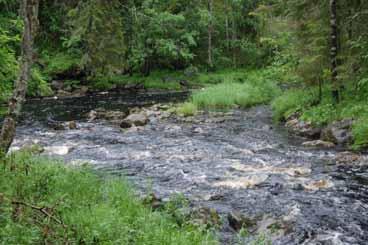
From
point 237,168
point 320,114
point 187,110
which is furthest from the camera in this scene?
point 187,110

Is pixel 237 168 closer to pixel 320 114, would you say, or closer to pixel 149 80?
pixel 320 114

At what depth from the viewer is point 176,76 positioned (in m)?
39.1

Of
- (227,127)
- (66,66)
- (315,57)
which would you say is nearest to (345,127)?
(315,57)

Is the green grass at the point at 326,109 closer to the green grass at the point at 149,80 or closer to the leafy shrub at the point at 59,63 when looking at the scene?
the green grass at the point at 149,80

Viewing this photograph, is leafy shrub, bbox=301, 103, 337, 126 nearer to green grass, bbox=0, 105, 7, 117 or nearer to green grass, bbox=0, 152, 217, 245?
green grass, bbox=0, 152, 217, 245

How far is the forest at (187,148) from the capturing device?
22.1 feet

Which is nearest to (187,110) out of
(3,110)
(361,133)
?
(361,133)

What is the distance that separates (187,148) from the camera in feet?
46.3

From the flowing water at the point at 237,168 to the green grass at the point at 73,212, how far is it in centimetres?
122

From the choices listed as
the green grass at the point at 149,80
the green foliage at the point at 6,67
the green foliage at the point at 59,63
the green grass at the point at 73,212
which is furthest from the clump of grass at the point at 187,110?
the green foliage at the point at 59,63

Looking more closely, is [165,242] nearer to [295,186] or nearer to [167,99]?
[295,186]

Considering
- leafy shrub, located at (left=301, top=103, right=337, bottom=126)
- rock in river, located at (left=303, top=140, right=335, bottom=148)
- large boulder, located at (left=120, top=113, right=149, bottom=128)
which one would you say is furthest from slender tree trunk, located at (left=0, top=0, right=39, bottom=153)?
leafy shrub, located at (left=301, top=103, right=337, bottom=126)

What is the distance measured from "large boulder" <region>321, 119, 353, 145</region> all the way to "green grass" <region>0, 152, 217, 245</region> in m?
8.18

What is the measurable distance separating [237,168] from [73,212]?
5911mm
